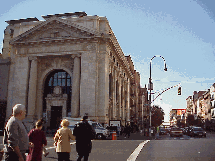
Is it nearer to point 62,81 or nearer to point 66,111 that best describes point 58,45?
point 62,81

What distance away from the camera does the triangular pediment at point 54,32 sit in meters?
43.7

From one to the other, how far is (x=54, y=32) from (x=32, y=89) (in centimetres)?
999

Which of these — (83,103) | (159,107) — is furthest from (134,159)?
(159,107)

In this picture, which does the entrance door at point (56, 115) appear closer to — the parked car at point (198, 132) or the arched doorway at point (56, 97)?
the arched doorway at point (56, 97)

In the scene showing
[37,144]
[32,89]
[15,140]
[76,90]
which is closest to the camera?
[15,140]

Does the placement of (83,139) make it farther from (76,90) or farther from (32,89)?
(32,89)

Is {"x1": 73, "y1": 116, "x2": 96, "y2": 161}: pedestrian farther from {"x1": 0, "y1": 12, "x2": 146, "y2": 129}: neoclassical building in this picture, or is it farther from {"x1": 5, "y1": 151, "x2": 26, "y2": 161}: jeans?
{"x1": 0, "y1": 12, "x2": 146, "y2": 129}: neoclassical building

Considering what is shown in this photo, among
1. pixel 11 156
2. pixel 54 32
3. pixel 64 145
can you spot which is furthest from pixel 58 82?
pixel 11 156

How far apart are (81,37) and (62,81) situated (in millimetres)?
9338

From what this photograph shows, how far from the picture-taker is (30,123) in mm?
43781

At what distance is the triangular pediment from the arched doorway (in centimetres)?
663

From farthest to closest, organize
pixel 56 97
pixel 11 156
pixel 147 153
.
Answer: pixel 56 97, pixel 147 153, pixel 11 156

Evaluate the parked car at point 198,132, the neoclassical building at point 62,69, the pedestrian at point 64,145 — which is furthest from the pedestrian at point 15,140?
the parked car at point 198,132

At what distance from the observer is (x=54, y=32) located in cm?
4544
